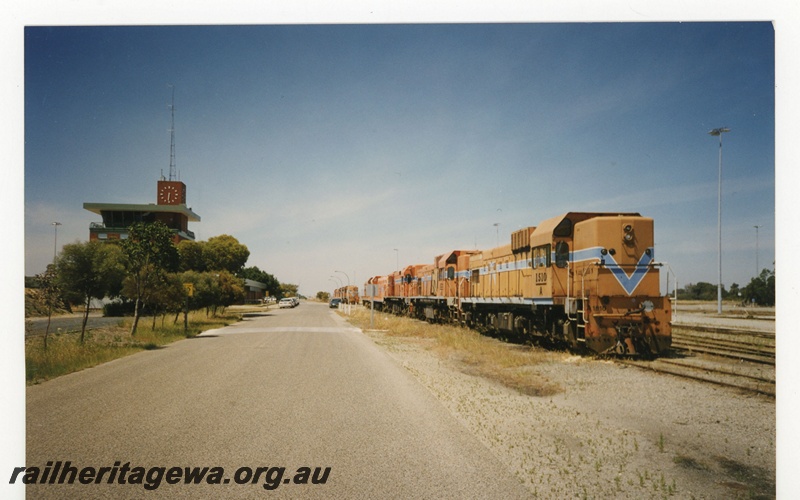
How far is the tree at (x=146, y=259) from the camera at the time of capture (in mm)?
20172

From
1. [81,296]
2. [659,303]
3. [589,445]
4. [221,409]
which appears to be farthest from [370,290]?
[589,445]

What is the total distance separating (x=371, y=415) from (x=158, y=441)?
3310mm

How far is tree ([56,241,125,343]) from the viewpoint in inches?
572

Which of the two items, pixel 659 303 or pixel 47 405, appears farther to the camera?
pixel 659 303

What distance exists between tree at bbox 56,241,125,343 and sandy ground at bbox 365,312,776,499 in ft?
38.8

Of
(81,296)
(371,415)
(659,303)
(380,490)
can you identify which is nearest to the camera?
(380,490)

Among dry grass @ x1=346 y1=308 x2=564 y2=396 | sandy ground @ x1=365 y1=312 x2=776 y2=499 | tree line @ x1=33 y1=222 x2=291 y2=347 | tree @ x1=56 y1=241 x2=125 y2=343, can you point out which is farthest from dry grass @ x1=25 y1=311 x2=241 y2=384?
dry grass @ x1=346 y1=308 x2=564 y2=396

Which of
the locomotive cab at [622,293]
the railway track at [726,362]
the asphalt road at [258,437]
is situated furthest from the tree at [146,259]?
the railway track at [726,362]

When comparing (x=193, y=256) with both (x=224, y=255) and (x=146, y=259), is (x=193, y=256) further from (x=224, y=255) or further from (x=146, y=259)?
(x=146, y=259)

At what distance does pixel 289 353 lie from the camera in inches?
640

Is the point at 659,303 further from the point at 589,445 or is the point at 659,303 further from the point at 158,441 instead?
the point at 158,441

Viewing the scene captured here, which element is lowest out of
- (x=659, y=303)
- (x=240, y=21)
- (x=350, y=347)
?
(x=350, y=347)

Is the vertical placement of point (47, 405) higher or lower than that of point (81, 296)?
lower
